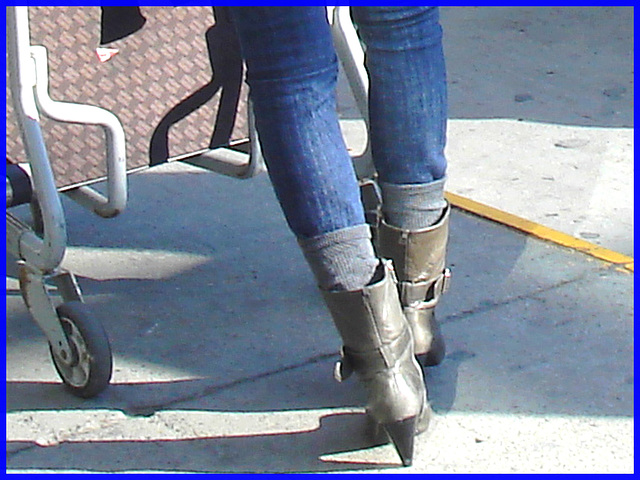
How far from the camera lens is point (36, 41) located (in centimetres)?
239

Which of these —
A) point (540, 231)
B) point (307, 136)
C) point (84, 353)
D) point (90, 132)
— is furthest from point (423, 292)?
point (540, 231)

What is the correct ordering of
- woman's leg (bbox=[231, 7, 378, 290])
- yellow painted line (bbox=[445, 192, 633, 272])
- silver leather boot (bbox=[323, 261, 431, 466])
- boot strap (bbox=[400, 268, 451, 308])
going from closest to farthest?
woman's leg (bbox=[231, 7, 378, 290])
silver leather boot (bbox=[323, 261, 431, 466])
boot strap (bbox=[400, 268, 451, 308])
yellow painted line (bbox=[445, 192, 633, 272])

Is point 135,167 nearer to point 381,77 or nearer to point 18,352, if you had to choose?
point 18,352

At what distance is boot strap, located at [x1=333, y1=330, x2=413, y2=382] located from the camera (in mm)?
2002

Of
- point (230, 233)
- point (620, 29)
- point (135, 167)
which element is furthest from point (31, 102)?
point (620, 29)

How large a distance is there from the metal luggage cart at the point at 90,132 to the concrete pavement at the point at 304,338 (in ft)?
0.47

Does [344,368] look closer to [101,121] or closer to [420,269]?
[420,269]

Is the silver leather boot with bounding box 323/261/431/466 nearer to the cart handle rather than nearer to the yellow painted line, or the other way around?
the cart handle

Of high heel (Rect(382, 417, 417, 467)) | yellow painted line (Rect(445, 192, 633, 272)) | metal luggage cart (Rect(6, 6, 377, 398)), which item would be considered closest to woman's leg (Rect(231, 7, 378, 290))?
high heel (Rect(382, 417, 417, 467))

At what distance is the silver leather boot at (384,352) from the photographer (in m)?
Result: 1.98

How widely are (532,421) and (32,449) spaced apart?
0.86 metres

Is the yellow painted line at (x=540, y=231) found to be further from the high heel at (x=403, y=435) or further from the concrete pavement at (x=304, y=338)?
the high heel at (x=403, y=435)

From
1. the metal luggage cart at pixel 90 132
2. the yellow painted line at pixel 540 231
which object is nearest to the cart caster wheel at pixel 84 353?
the metal luggage cart at pixel 90 132

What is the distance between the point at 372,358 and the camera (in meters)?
2.01
